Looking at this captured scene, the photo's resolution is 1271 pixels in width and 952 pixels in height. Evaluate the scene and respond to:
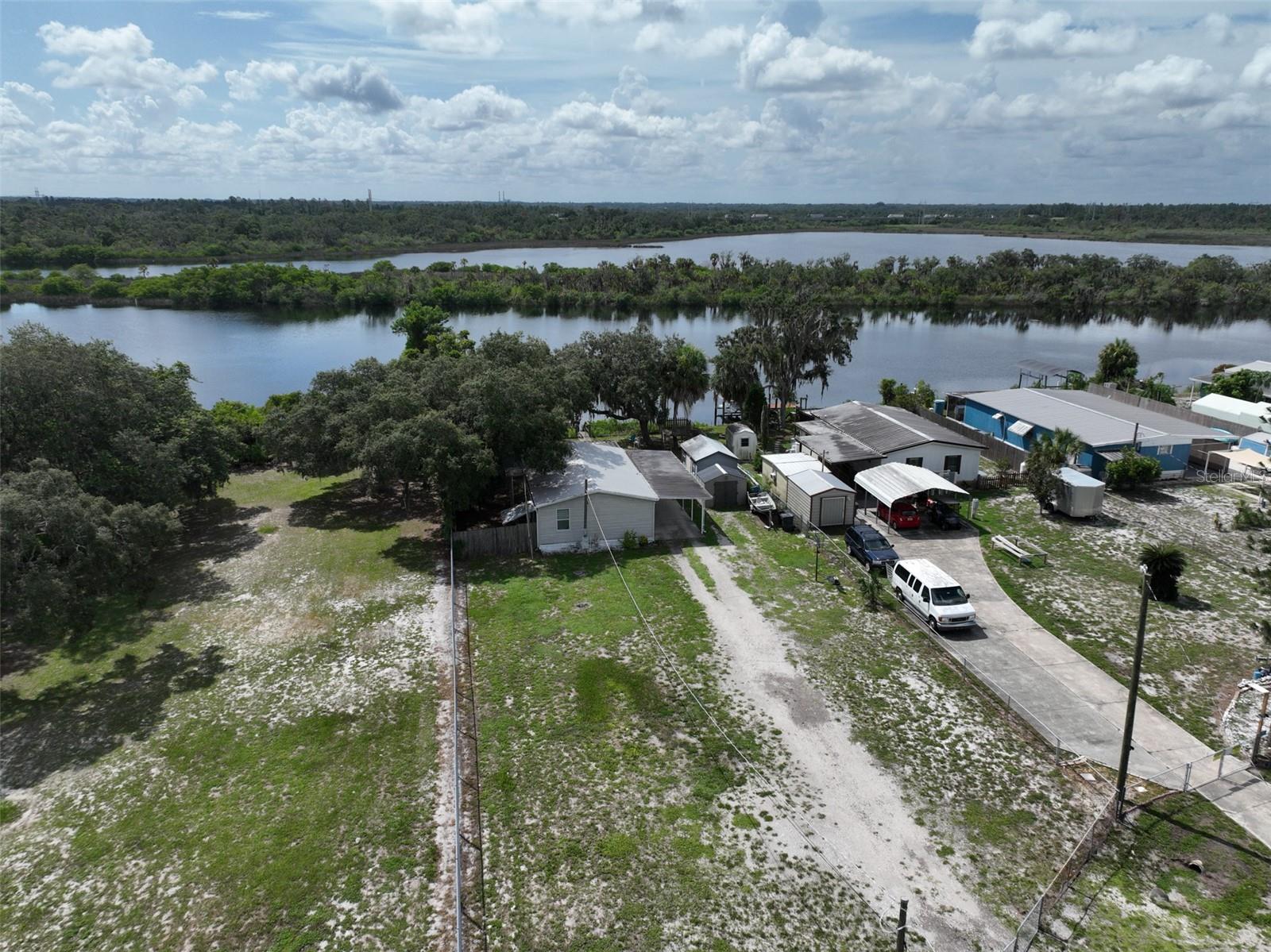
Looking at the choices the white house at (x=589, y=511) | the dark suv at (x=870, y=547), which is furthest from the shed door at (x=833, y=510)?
the white house at (x=589, y=511)

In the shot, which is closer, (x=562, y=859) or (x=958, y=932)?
(x=958, y=932)

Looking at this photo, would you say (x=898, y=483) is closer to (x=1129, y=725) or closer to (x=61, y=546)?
(x=1129, y=725)

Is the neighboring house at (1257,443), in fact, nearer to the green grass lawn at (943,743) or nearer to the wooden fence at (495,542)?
the green grass lawn at (943,743)

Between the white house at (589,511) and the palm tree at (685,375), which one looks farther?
the palm tree at (685,375)

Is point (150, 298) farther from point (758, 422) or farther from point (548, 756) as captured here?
point (548, 756)

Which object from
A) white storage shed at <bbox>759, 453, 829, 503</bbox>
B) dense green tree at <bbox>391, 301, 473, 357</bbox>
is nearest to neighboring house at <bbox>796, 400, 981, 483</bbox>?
white storage shed at <bbox>759, 453, 829, 503</bbox>

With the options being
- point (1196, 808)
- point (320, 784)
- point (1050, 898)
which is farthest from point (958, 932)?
point (320, 784)

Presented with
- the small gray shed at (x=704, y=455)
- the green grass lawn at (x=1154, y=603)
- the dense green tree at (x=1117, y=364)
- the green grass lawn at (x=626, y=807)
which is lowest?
the green grass lawn at (x=626, y=807)
